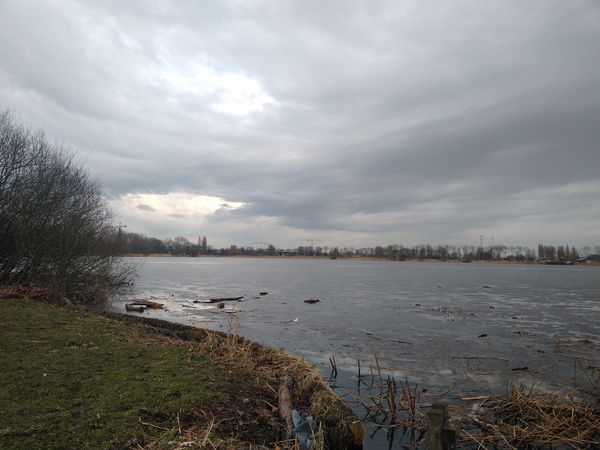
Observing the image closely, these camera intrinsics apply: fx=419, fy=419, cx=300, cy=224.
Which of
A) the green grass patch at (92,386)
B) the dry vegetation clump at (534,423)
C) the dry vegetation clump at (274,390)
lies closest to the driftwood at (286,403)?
the dry vegetation clump at (274,390)

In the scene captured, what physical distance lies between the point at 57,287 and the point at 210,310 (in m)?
8.34

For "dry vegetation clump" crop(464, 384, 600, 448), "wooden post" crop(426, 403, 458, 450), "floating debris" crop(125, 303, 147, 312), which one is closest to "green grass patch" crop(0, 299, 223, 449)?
"wooden post" crop(426, 403, 458, 450)

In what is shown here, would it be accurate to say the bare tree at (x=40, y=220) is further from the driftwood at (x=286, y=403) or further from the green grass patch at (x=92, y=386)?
the driftwood at (x=286, y=403)

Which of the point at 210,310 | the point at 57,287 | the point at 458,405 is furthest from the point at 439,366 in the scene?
the point at 57,287

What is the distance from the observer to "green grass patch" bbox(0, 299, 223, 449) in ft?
18.8

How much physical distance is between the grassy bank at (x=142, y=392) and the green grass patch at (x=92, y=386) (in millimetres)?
17

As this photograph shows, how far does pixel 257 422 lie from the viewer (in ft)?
22.6

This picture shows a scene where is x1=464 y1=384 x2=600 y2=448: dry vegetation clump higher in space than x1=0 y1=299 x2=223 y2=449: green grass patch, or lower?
lower

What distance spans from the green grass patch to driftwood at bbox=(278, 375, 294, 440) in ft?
3.54

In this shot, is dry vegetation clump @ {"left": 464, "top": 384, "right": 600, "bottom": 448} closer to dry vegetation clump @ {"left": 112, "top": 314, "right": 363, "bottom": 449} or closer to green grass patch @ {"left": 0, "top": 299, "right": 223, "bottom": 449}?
dry vegetation clump @ {"left": 112, "top": 314, "right": 363, "bottom": 449}

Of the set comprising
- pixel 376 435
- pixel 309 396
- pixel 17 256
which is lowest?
pixel 376 435

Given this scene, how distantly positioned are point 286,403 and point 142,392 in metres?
2.54

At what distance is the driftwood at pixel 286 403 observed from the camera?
643 centimetres

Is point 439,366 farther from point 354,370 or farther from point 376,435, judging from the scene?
point 376,435
